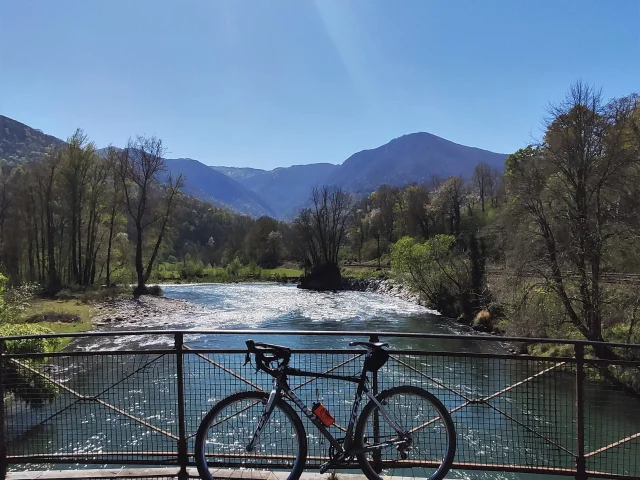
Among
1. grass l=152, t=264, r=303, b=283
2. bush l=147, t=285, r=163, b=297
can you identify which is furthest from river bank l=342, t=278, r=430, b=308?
bush l=147, t=285, r=163, b=297

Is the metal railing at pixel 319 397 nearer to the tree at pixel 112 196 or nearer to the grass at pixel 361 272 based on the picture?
the tree at pixel 112 196

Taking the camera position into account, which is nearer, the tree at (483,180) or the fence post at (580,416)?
the fence post at (580,416)

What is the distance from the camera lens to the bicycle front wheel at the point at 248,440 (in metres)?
3.76

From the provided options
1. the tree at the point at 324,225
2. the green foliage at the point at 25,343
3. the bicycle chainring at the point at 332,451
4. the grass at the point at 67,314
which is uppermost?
the tree at the point at 324,225

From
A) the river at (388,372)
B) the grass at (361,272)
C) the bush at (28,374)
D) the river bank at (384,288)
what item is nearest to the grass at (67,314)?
the river at (388,372)

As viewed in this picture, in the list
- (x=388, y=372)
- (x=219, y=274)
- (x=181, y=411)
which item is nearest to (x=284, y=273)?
(x=219, y=274)

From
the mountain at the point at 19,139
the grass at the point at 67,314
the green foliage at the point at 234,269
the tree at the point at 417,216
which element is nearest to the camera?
the grass at the point at 67,314

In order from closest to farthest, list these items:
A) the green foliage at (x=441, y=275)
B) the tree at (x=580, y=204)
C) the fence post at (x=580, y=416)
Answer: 1. the fence post at (x=580, y=416)
2. the tree at (x=580, y=204)
3. the green foliage at (x=441, y=275)

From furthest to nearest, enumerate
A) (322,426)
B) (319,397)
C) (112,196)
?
(112,196) < (319,397) < (322,426)

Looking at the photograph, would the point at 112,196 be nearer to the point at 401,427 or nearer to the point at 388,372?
the point at 388,372

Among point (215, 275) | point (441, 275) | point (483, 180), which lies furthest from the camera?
point (215, 275)

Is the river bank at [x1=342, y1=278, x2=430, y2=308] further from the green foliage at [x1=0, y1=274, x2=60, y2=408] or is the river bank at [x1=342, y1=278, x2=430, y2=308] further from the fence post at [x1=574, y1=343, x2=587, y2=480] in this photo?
the fence post at [x1=574, y1=343, x2=587, y2=480]

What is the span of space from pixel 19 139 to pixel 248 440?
207 m

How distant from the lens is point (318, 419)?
374 cm
